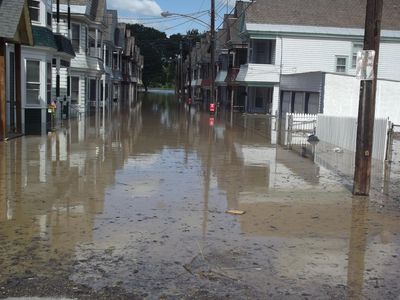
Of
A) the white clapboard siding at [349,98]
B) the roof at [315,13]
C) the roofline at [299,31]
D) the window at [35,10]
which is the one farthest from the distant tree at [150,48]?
the window at [35,10]

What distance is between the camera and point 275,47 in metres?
40.2

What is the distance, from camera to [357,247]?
6.76 meters

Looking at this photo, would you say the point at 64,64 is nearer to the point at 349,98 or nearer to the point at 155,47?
the point at 349,98

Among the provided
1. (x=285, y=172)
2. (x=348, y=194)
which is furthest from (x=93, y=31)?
(x=348, y=194)

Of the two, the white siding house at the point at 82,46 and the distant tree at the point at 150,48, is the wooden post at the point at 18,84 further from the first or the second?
the distant tree at the point at 150,48

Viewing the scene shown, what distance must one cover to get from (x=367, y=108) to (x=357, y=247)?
354 cm

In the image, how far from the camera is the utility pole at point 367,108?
9281mm

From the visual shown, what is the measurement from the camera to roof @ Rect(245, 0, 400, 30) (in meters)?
40.4

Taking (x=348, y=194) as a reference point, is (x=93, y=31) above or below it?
above

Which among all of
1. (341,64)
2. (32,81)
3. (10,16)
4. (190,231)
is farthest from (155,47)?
(190,231)

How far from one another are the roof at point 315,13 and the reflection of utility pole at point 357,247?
3259cm

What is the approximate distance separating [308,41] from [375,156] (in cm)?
2633

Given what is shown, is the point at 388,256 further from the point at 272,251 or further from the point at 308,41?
the point at 308,41

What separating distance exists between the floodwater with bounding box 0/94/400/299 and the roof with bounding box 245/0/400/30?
28262 millimetres
